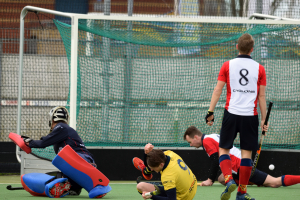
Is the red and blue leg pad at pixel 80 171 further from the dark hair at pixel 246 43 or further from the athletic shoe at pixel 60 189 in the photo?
the dark hair at pixel 246 43

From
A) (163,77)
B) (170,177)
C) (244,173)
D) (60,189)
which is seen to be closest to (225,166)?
(244,173)

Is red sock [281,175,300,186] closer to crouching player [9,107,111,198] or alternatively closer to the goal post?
the goal post

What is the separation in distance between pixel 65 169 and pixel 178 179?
1.20 metres

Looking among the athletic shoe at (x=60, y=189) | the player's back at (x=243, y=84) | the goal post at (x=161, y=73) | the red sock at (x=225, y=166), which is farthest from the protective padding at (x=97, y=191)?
the goal post at (x=161, y=73)

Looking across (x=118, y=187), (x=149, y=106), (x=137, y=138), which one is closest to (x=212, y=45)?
(x=149, y=106)

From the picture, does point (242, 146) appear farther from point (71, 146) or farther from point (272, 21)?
point (272, 21)

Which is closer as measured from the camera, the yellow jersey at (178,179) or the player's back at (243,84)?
the yellow jersey at (178,179)

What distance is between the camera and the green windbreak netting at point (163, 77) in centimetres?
712

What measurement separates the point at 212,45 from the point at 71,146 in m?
3.45

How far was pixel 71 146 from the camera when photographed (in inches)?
189

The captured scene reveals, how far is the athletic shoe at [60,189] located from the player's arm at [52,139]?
16.9 inches

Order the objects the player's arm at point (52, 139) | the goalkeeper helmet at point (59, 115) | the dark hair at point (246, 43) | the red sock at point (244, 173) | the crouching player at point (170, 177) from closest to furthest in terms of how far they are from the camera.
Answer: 1. the crouching player at point (170, 177)
2. the red sock at point (244, 173)
3. the dark hair at point (246, 43)
4. the player's arm at point (52, 139)
5. the goalkeeper helmet at point (59, 115)

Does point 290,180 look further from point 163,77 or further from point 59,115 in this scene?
point 59,115

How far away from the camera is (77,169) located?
4.55 meters
